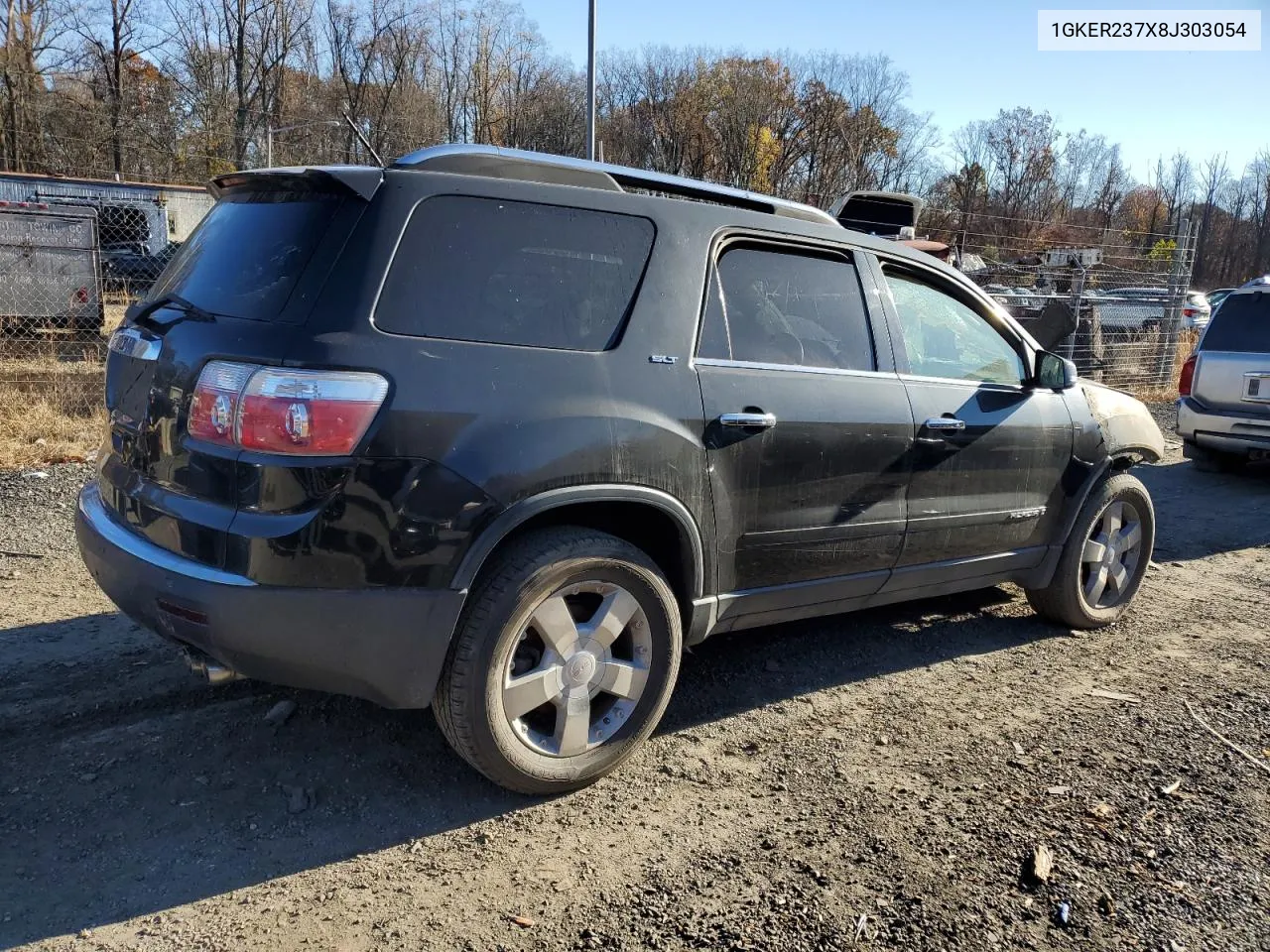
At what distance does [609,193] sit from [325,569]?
59.6 inches

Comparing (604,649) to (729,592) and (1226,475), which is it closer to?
(729,592)

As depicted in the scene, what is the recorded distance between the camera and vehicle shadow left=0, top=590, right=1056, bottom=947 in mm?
2625

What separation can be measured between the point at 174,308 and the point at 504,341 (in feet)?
3.60

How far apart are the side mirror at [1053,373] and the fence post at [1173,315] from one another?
1207cm

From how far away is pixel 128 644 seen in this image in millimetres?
4098

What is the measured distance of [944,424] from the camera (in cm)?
390

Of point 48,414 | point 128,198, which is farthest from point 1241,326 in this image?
point 128,198

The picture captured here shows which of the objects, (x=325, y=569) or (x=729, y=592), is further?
(x=729, y=592)

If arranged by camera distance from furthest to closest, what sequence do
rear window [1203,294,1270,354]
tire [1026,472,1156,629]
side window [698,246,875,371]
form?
rear window [1203,294,1270,354]
tire [1026,472,1156,629]
side window [698,246,875,371]

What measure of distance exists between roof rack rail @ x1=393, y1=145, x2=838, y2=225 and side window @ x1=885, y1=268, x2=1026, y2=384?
2.10 ft

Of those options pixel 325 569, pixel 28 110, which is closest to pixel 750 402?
pixel 325 569

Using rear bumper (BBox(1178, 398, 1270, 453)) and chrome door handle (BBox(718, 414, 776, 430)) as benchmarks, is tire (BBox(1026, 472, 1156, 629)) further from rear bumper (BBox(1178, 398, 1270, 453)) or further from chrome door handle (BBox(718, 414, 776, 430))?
rear bumper (BBox(1178, 398, 1270, 453))

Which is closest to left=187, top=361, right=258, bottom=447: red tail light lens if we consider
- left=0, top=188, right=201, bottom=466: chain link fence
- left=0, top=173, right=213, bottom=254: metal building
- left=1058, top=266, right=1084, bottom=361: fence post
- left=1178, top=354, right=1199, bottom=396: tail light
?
left=0, top=188, right=201, bottom=466: chain link fence

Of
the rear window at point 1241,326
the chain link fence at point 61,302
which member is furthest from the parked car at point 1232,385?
the chain link fence at point 61,302
